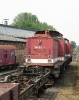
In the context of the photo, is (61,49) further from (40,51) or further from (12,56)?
(12,56)

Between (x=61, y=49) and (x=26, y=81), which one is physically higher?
(x=61, y=49)

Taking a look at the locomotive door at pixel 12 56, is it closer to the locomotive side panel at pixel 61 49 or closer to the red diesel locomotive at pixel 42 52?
the locomotive side panel at pixel 61 49

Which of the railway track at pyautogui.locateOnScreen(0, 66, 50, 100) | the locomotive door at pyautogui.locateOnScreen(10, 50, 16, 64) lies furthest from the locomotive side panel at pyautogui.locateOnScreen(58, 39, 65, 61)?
the locomotive door at pyautogui.locateOnScreen(10, 50, 16, 64)

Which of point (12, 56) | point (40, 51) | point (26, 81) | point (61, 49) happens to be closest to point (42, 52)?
point (40, 51)

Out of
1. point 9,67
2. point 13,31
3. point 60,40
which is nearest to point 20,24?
point 13,31

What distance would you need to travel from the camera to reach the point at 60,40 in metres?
14.8

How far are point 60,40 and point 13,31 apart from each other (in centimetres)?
2319

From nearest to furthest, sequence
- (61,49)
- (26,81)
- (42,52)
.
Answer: (26,81) → (42,52) → (61,49)

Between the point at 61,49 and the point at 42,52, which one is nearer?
the point at 42,52

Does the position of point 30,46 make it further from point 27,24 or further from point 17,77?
point 27,24

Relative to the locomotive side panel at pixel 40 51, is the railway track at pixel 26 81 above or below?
below

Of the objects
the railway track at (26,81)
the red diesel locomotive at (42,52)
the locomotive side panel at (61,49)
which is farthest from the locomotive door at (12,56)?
the railway track at (26,81)

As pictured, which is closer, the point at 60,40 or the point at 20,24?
the point at 60,40

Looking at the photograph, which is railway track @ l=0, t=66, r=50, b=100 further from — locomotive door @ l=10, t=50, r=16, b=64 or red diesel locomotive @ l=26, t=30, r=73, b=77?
locomotive door @ l=10, t=50, r=16, b=64
